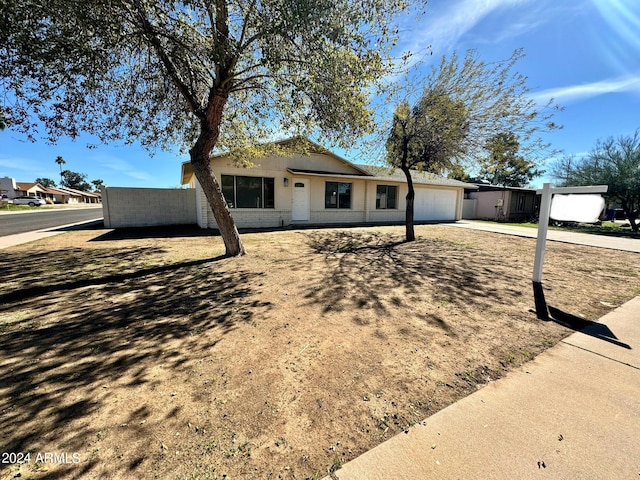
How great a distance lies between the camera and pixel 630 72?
9.47 metres

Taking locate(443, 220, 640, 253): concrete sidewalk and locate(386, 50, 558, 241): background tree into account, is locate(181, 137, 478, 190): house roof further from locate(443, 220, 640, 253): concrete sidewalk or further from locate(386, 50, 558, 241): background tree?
locate(443, 220, 640, 253): concrete sidewalk

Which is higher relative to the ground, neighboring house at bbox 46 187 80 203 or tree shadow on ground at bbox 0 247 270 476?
neighboring house at bbox 46 187 80 203

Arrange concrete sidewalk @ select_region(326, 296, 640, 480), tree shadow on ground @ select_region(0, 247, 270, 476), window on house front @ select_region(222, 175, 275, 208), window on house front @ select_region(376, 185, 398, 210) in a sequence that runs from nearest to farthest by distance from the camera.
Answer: concrete sidewalk @ select_region(326, 296, 640, 480) < tree shadow on ground @ select_region(0, 247, 270, 476) < window on house front @ select_region(222, 175, 275, 208) < window on house front @ select_region(376, 185, 398, 210)

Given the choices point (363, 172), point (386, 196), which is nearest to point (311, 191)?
point (363, 172)

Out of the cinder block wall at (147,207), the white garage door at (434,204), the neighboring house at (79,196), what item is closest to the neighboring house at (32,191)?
the neighboring house at (79,196)

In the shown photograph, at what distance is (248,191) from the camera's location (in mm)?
13180

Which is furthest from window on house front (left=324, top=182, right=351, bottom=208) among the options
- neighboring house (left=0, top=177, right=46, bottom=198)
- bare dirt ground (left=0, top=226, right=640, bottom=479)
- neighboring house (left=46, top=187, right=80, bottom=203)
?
neighboring house (left=46, top=187, right=80, bottom=203)

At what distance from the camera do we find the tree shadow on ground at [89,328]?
211 cm

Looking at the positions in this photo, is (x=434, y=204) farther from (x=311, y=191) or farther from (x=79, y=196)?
(x=79, y=196)

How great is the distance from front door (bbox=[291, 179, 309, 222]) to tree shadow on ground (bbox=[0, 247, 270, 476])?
849 cm

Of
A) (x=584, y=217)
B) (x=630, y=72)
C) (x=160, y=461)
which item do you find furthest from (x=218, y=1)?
(x=630, y=72)

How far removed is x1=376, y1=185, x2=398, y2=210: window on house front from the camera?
17.0 meters

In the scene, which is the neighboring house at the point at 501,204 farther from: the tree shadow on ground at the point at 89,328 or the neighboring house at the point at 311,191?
the tree shadow on ground at the point at 89,328

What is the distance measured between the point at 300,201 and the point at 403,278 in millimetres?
9684
